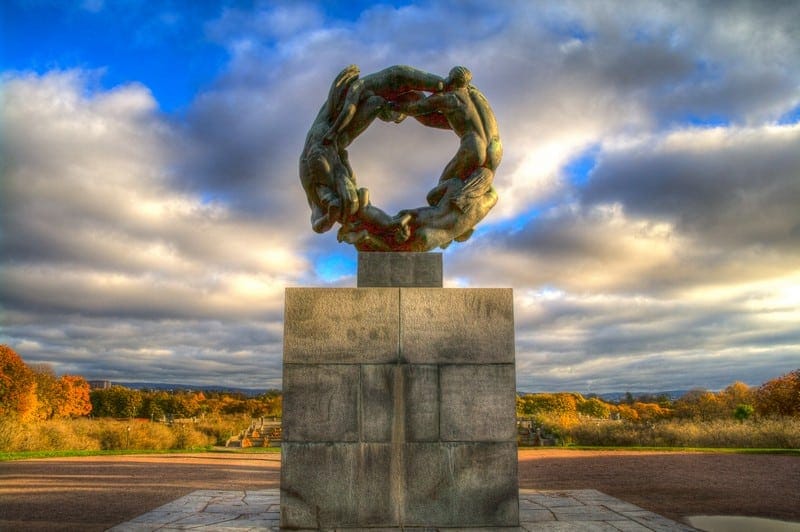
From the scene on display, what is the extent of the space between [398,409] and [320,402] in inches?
28.2

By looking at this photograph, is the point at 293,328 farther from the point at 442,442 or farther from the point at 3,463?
the point at 3,463

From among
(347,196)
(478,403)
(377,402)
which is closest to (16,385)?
(347,196)

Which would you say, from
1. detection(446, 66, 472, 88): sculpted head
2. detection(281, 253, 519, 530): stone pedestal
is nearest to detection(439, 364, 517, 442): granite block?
detection(281, 253, 519, 530): stone pedestal

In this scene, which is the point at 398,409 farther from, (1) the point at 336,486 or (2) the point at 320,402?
(1) the point at 336,486

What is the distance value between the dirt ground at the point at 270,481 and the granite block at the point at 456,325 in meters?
3.47

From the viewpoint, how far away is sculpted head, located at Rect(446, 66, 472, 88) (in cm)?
622

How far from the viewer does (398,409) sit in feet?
17.0

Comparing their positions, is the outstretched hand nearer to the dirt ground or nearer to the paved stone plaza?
the paved stone plaza

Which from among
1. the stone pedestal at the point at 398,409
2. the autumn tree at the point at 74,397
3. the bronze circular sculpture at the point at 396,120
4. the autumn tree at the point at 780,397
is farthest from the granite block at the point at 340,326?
the autumn tree at the point at 74,397

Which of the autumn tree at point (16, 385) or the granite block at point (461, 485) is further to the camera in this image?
the autumn tree at point (16, 385)

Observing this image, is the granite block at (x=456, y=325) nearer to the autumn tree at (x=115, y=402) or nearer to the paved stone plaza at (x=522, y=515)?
the paved stone plaza at (x=522, y=515)

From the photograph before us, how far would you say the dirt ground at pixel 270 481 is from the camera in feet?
23.9

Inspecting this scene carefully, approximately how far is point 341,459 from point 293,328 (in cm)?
126

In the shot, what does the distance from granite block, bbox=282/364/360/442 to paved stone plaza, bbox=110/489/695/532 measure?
3.02ft
